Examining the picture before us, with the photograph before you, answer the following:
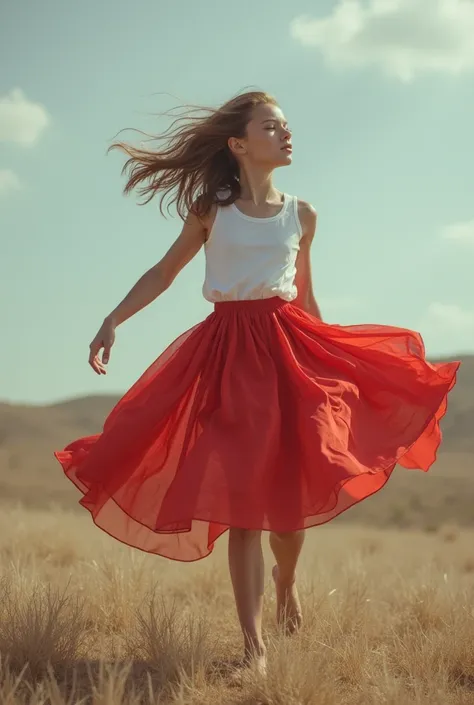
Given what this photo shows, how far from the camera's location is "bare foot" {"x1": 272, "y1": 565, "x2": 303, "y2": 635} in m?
4.66

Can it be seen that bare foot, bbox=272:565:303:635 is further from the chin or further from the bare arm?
the chin

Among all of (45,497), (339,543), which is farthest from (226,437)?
(45,497)

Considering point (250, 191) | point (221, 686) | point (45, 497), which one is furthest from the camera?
point (45, 497)

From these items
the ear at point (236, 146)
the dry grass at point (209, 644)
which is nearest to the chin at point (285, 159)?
the ear at point (236, 146)

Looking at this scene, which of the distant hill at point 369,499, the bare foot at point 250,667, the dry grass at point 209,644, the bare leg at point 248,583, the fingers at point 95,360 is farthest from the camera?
the distant hill at point 369,499

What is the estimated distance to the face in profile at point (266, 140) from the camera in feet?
15.3

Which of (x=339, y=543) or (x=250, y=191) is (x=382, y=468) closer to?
(x=250, y=191)

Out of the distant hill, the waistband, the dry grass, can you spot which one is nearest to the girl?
the waistband

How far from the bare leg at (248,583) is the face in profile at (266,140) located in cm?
178

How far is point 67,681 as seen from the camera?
13.0 feet

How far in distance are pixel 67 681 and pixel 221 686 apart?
649 millimetres

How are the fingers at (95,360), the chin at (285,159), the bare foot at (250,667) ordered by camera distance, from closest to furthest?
the bare foot at (250,667)
the fingers at (95,360)
the chin at (285,159)

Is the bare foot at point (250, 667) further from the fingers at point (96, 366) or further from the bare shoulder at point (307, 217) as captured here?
the bare shoulder at point (307, 217)

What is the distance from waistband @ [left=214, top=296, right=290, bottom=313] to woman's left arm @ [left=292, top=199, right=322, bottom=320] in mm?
438
